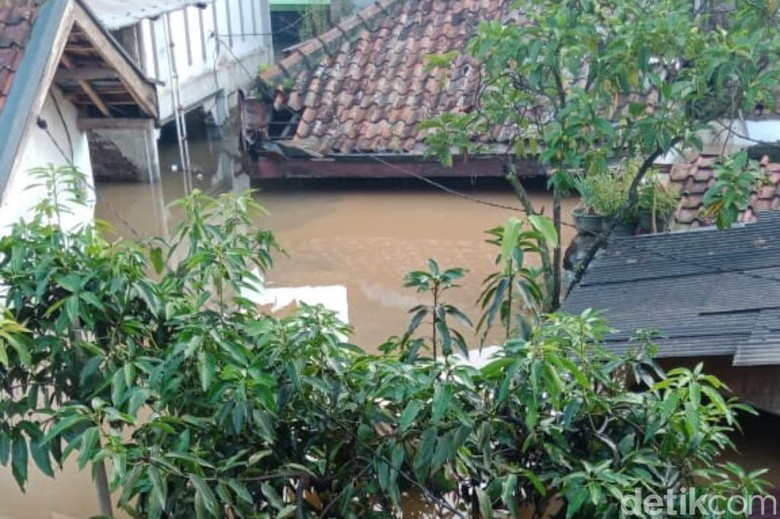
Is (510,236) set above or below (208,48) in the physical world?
below

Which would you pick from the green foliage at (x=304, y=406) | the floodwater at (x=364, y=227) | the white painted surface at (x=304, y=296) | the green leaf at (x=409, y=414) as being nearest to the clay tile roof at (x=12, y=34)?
the green foliage at (x=304, y=406)

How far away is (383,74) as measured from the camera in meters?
12.1

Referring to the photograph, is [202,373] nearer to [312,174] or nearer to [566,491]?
[566,491]

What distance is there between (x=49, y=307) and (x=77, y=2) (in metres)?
3.00

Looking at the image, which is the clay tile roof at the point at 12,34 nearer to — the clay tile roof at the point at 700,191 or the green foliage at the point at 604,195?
the green foliage at the point at 604,195

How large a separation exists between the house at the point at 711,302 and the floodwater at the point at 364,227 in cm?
218

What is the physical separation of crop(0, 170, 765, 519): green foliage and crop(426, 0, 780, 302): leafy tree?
87.6 inches

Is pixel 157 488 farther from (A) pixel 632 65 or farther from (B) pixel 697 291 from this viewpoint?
(A) pixel 632 65

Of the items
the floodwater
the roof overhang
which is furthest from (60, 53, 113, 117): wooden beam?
the floodwater

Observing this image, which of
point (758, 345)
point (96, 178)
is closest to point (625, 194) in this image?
point (758, 345)

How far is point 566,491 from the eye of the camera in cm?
322

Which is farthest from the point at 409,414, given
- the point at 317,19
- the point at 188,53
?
the point at 317,19

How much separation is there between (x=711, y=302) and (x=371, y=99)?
7.21 metres

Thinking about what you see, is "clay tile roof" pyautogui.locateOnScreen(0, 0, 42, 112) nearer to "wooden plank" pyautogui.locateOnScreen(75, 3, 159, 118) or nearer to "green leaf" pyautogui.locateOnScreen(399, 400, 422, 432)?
"wooden plank" pyautogui.locateOnScreen(75, 3, 159, 118)
